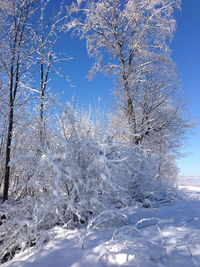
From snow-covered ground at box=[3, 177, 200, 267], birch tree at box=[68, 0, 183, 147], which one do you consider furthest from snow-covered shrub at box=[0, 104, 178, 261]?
birch tree at box=[68, 0, 183, 147]

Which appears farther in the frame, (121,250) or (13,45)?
(13,45)

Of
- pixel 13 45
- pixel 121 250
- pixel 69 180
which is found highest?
pixel 13 45

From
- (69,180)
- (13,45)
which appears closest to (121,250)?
(69,180)

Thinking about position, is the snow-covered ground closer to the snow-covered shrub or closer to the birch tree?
the snow-covered shrub

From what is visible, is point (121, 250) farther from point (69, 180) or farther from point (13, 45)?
point (13, 45)

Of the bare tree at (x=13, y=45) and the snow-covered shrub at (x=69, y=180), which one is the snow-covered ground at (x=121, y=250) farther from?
the bare tree at (x=13, y=45)

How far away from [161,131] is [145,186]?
4477 millimetres

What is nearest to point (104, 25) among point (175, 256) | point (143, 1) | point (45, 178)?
point (143, 1)

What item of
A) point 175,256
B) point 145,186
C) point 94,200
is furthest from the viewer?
point 145,186

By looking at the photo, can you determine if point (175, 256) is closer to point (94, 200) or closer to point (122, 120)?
point (94, 200)

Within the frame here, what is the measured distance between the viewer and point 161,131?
10.1 meters

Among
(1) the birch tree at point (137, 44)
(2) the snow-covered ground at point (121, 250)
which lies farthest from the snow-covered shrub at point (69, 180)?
(1) the birch tree at point (137, 44)

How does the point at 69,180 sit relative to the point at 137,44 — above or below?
below

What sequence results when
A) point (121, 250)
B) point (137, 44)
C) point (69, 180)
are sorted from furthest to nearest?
point (137, 44), point (69, 180), point (121, 250)
